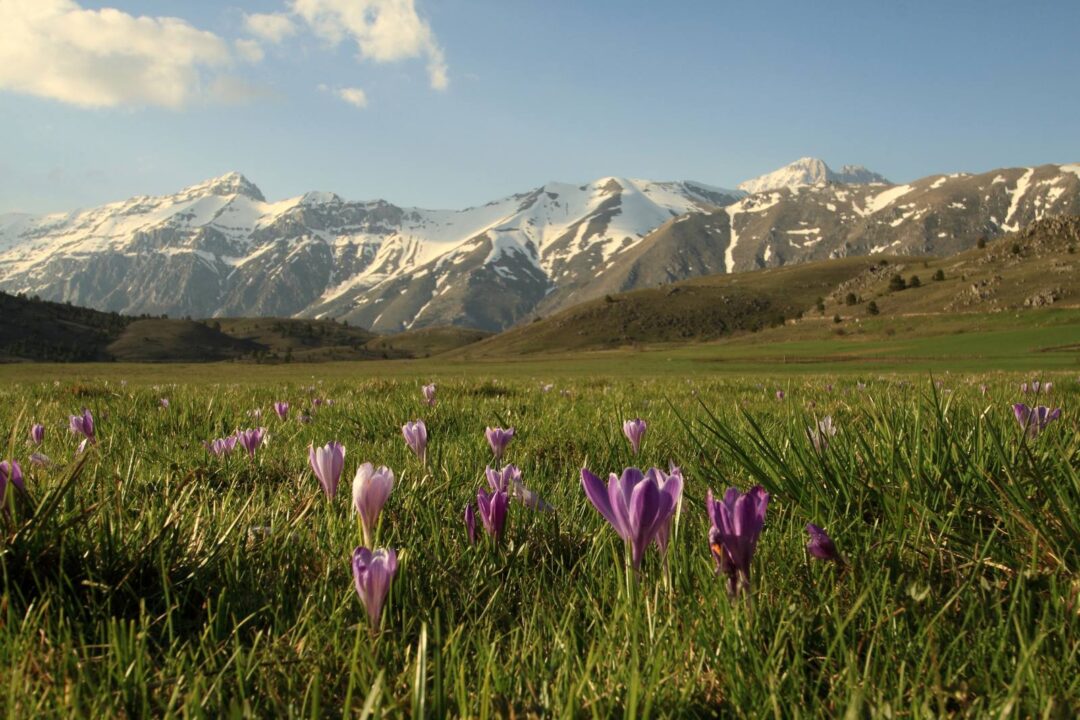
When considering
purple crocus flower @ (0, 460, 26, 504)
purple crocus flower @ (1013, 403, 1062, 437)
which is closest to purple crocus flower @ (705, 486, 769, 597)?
purple crocus flower @ (0, 460, 26, 504)

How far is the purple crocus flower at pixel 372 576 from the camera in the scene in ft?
5.12

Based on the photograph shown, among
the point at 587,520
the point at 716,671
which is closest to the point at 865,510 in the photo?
the point at 587,520

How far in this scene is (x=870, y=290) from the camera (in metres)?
161

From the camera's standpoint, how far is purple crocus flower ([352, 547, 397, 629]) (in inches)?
61.5

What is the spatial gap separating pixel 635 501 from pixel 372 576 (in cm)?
64

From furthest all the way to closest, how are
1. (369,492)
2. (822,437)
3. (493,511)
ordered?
(822,437) < (493,511) < (369,492)

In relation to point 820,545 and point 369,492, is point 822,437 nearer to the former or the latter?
point 820,545

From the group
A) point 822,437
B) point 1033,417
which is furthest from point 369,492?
point 1033,417

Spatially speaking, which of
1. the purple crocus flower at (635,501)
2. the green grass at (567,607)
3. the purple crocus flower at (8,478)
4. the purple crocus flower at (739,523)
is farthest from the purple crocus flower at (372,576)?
the purple crocus flower at (8,478)

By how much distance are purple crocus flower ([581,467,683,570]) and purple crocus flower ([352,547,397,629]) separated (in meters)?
0.50

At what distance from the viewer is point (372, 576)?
1.57 m

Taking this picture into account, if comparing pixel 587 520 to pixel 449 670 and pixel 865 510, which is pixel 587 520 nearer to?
pixel 865 510

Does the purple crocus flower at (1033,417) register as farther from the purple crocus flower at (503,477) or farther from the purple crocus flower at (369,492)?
the purple crocus flower at (369,492)

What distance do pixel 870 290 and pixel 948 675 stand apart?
17852cm
